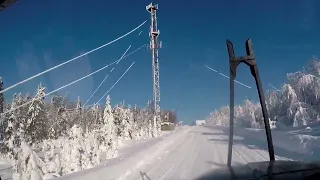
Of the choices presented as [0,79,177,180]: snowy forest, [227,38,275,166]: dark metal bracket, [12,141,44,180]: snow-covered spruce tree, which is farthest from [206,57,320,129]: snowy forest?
[227,38,275,166]: dark metal bracket

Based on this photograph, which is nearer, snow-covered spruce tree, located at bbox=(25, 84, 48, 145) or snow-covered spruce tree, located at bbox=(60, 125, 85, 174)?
snow-covered spruce tree, located at bbox=(60, 125, 85, 174)

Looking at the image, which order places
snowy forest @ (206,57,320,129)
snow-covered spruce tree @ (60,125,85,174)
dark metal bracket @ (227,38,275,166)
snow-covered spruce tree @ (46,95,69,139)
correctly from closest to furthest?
dark metal bracket @ (227,38,275,166)
snow-covered spruce tree @ (60,125,85,174)
snowy forest @ (206,57,320,129)
snow-covered spruce tree @ (46,95,69,139)

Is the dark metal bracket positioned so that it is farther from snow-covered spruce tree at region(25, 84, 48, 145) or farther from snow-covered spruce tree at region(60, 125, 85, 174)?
snow-covered spruce tree at region(25, 84, 48, 145)

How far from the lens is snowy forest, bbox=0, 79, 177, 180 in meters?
15.8

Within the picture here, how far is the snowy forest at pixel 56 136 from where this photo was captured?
15.8 m

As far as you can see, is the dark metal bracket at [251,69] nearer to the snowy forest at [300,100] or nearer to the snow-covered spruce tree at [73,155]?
the snow-covered spruce tree at [73,155]

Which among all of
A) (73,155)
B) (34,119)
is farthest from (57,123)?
(73,155)

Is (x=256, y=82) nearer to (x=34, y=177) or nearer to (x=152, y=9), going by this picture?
(x=34, y=177)

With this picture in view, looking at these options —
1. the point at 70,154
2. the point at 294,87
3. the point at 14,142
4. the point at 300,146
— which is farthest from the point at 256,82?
the point at 294,87

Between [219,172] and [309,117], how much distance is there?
46.0m

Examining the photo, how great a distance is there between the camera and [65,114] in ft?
230

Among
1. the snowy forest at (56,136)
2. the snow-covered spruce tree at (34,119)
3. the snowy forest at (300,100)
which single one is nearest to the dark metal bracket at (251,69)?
the snowy forest at (56,136)

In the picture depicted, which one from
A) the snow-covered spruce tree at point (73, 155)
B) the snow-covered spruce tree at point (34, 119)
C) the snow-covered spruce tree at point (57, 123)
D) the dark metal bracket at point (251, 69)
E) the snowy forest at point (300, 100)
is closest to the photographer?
the dark metal bracket at point (251, 69)

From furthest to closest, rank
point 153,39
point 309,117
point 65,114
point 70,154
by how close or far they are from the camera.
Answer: point 65,114 → point 309,117 → point 153,39 → point 70,154
